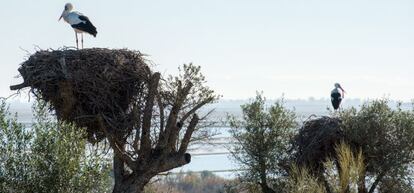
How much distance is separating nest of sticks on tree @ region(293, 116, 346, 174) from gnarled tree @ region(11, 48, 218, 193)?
22.4ft

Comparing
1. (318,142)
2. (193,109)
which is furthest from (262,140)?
(193,109)

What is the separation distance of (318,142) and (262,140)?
3.02 meters

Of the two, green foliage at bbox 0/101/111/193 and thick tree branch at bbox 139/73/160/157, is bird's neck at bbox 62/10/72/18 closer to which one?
thick tree branch at bbox 139/73/160/157

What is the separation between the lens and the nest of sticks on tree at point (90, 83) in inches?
591

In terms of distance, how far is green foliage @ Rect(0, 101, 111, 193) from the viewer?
1243 cm

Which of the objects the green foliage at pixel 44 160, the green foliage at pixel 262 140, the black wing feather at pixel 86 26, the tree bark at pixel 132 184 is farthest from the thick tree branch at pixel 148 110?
the green foliage at pixel 262 140

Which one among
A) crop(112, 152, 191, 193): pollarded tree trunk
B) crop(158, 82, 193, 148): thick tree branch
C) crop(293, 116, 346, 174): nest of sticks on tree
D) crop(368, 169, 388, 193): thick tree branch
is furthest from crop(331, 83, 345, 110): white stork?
crop(112, 152, 191, 193): pollarded tree trunk

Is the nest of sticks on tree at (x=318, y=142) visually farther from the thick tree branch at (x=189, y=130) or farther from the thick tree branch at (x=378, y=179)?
the thick tree branch at (x=189, y=130)

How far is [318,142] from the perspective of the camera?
853 inches

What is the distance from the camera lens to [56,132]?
1272cm

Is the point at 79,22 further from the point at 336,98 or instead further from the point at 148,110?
the point at 336,98

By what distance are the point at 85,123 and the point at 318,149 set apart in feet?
29.8

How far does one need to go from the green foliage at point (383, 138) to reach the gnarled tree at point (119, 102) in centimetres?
766

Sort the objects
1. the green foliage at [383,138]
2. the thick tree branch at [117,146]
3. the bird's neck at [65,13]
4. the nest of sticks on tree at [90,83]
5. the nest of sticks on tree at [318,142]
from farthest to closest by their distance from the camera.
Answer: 1. the nest of sticks on tree at [318,142]
2. the green foliage at [383,138]
3. the bird's neck at [65,13]
4. the nest of sticks on tree at [90,83]
5. the thick tree branch at [117,146]
